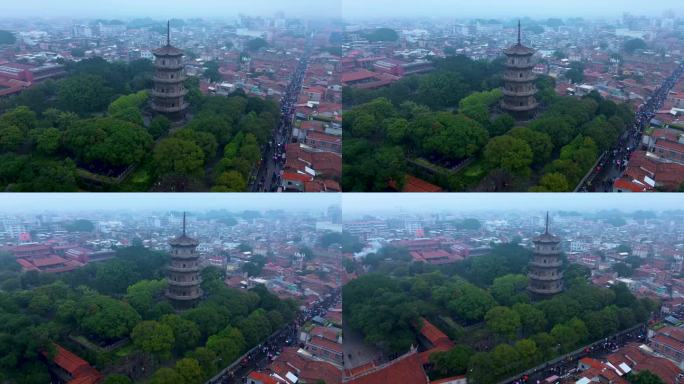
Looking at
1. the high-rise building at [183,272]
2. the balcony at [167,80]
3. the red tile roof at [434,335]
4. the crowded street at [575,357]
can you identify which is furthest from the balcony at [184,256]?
the crowded street at [575,357]

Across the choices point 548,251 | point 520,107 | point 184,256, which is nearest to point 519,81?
point 520,107

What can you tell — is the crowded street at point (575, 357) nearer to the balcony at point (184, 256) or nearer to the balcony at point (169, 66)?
the balcony at point (184, 256)

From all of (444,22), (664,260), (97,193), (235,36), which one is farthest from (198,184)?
(664,260)

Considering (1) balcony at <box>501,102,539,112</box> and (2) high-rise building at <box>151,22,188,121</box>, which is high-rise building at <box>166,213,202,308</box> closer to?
(2) high-rise building at <box>151,22,188,121</box>

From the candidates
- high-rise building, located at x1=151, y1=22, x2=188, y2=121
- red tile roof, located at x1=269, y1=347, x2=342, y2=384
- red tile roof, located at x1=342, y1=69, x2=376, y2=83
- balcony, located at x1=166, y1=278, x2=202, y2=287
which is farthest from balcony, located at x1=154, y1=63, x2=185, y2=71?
red tile roof, located at x1=269, y1=347, x2=342, y2=384

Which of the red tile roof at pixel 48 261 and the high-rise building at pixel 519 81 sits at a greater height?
the high-rise building at pixel 519 81

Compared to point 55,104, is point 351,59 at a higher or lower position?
higher

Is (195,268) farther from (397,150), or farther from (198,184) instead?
(397,150)
